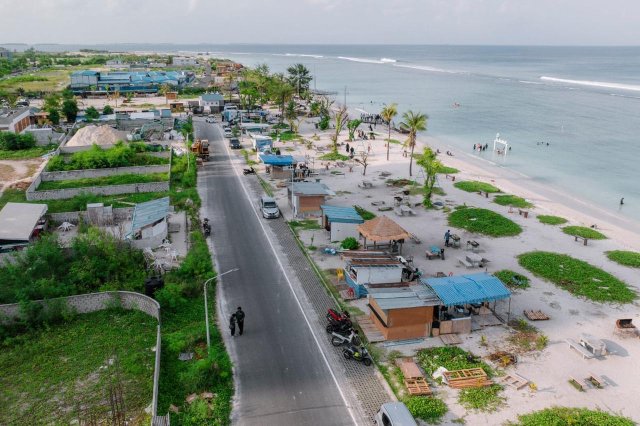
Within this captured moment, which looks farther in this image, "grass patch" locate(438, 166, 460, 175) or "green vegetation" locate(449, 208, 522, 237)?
"grass patch" locate(438, 166, 460, 175)

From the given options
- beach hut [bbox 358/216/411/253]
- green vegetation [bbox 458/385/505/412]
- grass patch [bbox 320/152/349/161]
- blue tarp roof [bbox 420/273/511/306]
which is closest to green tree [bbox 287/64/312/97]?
grass patch [bbox 320/152/349/161]

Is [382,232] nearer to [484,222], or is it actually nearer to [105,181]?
[484,222]

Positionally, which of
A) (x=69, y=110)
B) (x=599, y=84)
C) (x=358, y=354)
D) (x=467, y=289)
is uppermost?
(x=599, y=84)

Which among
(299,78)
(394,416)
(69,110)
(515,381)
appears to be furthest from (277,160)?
(299,78)

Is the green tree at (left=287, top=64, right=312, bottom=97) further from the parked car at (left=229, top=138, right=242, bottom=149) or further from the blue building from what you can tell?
the parked car at (left=229, top=138, right=242, bottom=149)

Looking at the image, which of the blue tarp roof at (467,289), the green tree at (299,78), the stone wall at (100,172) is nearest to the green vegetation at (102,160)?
the stone wall at (100,172)

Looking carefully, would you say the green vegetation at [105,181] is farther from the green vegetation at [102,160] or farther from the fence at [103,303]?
the fence at [103,303]

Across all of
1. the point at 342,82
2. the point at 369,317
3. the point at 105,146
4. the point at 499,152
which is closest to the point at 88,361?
the point at 369,317

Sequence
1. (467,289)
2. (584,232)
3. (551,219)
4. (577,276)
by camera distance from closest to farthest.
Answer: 1. (467,289)
2. (577,276)
3. (584,232)
4. (551,219)
